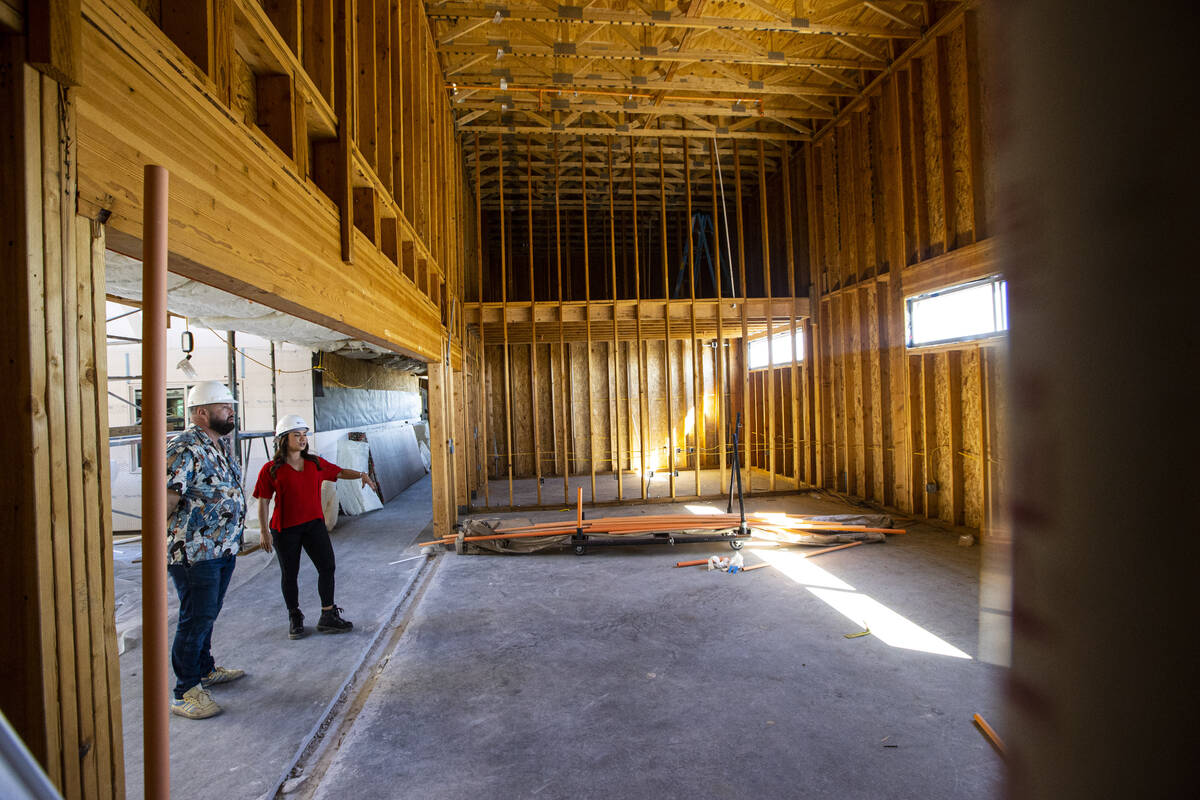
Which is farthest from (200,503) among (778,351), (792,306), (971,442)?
(778,351)

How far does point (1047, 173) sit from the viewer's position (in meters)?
0.46

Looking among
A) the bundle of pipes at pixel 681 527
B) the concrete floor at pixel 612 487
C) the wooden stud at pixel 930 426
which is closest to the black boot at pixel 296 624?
the bundle of pipes at pixel 681 527

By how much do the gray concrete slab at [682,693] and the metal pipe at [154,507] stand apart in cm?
234

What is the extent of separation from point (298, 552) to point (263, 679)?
1.07 m

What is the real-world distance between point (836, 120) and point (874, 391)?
518 cm

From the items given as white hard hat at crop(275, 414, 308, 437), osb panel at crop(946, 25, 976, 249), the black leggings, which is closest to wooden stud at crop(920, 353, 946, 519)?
osb panel at crop(946, 25, 976, 249)

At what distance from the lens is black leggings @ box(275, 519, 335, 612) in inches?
182

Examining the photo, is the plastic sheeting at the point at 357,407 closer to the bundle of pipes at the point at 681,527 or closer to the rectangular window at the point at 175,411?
the rectangular window at the point at 175,411

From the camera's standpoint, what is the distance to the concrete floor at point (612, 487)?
11242mm

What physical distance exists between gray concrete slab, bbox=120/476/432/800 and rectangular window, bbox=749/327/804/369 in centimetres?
807

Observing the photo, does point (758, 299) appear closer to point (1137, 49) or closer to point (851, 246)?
point (851, 246)

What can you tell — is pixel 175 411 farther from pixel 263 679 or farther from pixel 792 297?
pixel 792 297

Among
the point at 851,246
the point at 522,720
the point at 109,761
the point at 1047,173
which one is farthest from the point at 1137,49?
the point at 851,246

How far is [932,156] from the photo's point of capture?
7.99 meters
